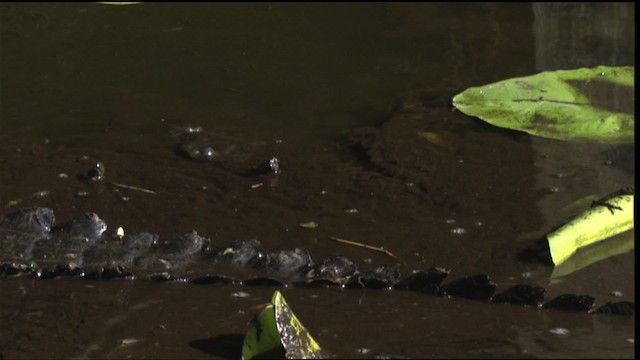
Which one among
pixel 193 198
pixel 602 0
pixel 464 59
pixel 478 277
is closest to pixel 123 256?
pixel 193 198

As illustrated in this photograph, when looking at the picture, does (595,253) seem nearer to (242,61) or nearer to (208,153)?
(208,153)

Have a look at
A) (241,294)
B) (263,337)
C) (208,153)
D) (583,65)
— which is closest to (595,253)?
(241,294)

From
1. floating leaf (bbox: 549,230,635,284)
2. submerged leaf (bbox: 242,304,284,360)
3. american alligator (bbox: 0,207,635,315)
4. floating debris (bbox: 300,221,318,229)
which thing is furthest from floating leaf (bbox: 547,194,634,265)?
submerged leaf (bbox: 242,304,284,360)

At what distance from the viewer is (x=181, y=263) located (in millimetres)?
2404

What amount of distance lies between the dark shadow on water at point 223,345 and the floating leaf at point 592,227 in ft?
2.54

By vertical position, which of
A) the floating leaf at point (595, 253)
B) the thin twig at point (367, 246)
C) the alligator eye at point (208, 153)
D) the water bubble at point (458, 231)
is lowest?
the floating leaf at point (595, 253)

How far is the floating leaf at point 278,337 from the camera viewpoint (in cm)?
189

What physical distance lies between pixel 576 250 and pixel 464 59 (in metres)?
1.61

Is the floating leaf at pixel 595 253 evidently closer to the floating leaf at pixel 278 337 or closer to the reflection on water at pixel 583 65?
the reflection on water at pixel 583 65

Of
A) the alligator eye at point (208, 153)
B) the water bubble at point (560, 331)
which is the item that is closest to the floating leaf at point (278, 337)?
the water bubble at point (560, 331)

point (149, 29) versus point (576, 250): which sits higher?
point (149, 29)

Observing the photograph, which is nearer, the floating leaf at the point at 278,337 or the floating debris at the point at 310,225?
the floating leaf at the point at 278,337

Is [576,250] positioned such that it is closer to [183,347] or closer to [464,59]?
[183,347]

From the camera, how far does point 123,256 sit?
95.0 inches
